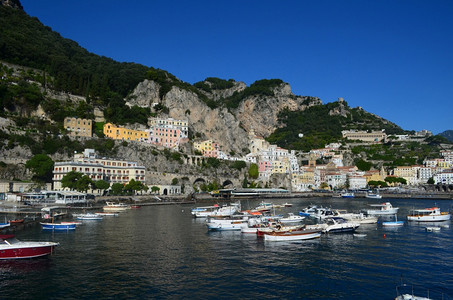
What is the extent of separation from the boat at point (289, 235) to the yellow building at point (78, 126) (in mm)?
61966

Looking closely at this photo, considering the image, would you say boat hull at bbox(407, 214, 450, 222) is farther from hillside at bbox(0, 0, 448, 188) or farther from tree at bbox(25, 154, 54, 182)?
tree at bbox(25, 154, 54, 182)

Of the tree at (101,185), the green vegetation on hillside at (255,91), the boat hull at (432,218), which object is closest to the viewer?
the boat hull at (432,218)

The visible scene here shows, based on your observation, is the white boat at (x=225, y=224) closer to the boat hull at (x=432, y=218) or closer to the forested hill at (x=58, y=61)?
the boat hull at (x=432, y=218)

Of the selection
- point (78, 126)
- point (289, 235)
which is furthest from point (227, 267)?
point (78, 126)

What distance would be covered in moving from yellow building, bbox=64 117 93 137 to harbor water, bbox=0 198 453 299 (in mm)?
49388

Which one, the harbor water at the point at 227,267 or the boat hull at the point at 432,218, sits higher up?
the boat hull at the point at 432,218

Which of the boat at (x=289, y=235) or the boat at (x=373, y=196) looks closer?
the boat at (x=289, y=235)

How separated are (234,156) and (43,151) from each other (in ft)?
199

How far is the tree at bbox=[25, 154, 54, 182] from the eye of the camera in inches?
2618

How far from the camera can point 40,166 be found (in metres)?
66.9

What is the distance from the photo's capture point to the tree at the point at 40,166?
66.5 m

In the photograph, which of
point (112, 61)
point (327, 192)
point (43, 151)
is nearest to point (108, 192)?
point (43, 151)

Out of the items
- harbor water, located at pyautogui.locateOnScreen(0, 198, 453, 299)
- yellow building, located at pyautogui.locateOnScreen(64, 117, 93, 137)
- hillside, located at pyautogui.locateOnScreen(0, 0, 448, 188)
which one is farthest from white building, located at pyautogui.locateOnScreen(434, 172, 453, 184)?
yellow building, located at pyautogui.locateOnScreen(64, 117, 93, 137)

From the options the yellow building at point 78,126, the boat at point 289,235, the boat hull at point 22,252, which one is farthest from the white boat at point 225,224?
the yellow building at point 78,126
